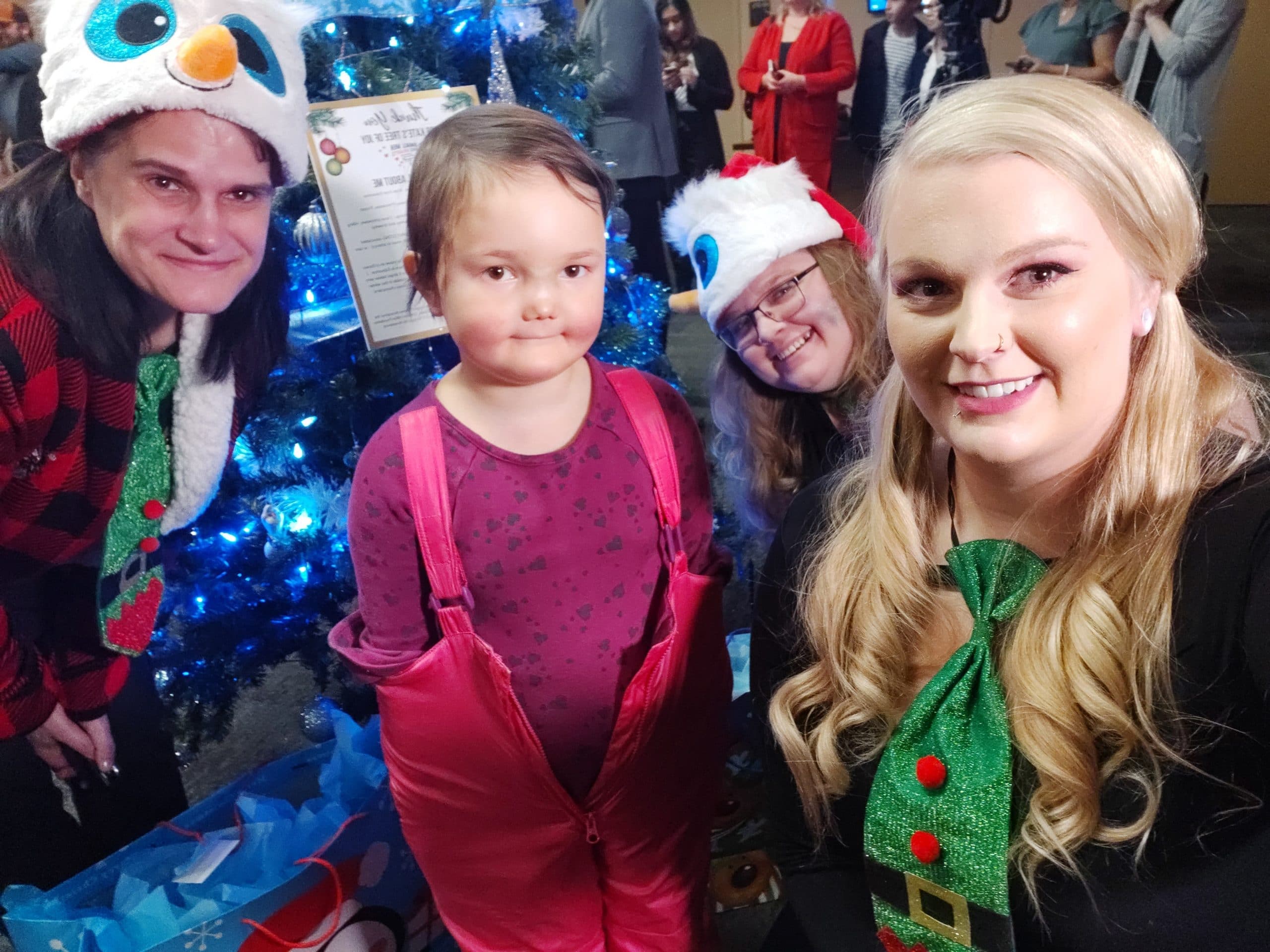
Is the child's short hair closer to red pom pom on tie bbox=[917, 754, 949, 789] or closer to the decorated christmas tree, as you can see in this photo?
the decorated christmas tree

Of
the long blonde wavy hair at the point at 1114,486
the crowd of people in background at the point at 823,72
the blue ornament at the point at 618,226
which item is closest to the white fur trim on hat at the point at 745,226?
the blue ornament at the point at 618,226

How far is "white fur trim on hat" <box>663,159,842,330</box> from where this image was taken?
63.6 inches

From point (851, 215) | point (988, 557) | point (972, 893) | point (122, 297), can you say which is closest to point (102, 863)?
point (122, 297)

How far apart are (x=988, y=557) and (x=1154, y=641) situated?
18 centimetres

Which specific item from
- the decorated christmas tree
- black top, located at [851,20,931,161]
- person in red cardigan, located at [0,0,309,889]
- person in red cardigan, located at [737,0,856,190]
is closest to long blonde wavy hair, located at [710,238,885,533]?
the decorated christmas tree

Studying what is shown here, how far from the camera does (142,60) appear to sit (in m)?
1.32

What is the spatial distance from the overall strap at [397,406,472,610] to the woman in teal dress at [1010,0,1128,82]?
2116mm

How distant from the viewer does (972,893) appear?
38.3 inches

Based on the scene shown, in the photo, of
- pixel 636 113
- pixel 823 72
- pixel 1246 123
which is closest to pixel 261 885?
pixel 636 113

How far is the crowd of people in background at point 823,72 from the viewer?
7.80 ft

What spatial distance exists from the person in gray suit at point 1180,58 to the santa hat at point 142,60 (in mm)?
2165

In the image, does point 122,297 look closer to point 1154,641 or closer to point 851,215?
point 851,215

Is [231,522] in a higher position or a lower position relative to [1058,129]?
lower

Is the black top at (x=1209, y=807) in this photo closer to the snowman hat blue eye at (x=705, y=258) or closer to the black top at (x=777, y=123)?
the snowman hat blue eye at (x=705, y=258)
